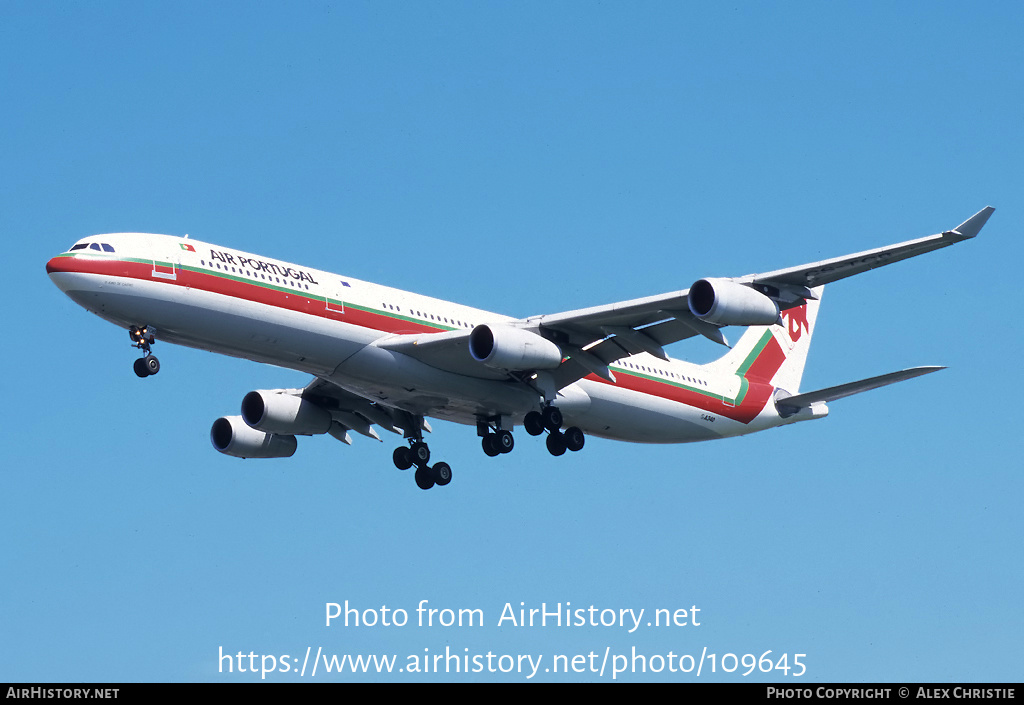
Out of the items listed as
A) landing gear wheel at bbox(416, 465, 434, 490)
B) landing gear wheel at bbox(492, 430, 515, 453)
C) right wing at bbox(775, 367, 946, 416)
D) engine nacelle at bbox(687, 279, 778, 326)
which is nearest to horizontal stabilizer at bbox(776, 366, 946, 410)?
right wing at bbox(775, 367, 946, 416)

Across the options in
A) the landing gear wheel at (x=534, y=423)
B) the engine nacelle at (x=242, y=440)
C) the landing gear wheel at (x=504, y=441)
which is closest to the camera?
the landing gear wheel at (x=534, y=423)

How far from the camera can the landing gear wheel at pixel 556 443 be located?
40.2m

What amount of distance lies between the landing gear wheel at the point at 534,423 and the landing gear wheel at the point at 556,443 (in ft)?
1.44

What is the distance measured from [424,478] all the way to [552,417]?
208 inches

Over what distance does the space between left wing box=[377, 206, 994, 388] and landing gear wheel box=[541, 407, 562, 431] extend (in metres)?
0.78

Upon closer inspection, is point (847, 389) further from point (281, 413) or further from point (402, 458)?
point (281, 413)

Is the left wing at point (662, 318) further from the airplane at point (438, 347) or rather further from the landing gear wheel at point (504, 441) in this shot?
the landing gear wheel at point (504, 441)

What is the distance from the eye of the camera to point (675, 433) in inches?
1718

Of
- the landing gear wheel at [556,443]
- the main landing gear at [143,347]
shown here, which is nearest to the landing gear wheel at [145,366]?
the main landing gear at [143,347]

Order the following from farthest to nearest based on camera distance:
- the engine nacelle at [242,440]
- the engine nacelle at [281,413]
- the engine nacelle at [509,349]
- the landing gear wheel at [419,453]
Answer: the engine nacelle at [242,440], the landing gear wheel at [419,453], the engine nacelle at [281,413], the engine nacelle at [509,349]

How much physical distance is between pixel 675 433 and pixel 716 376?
2990 mm
